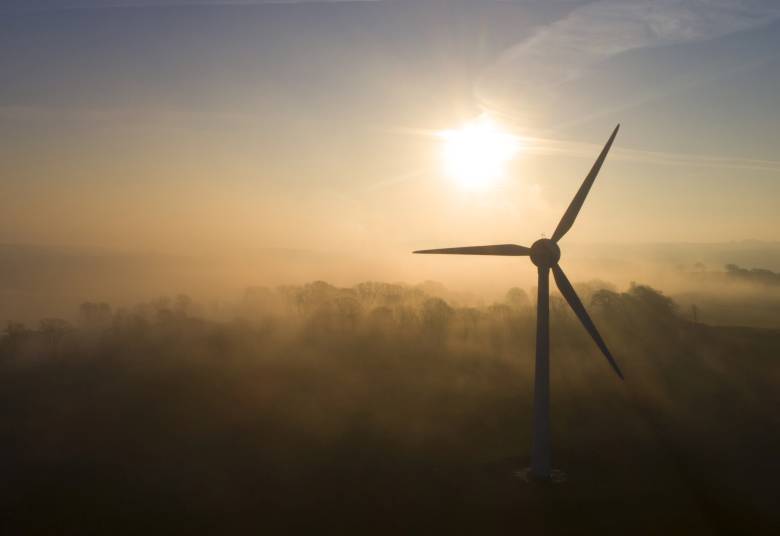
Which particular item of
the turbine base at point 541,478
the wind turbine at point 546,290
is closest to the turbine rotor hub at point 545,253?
the wind turbine at point 546,290

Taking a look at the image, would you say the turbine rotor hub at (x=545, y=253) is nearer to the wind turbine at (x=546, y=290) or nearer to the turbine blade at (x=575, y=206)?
the wind turbine at (x=546, y=290)

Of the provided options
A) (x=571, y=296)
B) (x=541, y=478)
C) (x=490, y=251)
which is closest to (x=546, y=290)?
(x=571, y=296)

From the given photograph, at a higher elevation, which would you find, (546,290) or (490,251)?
(490,251)

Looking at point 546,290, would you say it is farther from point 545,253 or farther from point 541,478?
point 541,478

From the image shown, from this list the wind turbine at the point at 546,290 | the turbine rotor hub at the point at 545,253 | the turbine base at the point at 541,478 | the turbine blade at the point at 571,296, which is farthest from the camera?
the turbine base at the point at 541,478

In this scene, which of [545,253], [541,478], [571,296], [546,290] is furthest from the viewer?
[541,478]

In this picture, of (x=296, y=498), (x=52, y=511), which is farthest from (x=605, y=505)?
(x=52, y=511)

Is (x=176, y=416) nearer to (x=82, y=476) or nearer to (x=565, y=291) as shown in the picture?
(x=82, y=476)
